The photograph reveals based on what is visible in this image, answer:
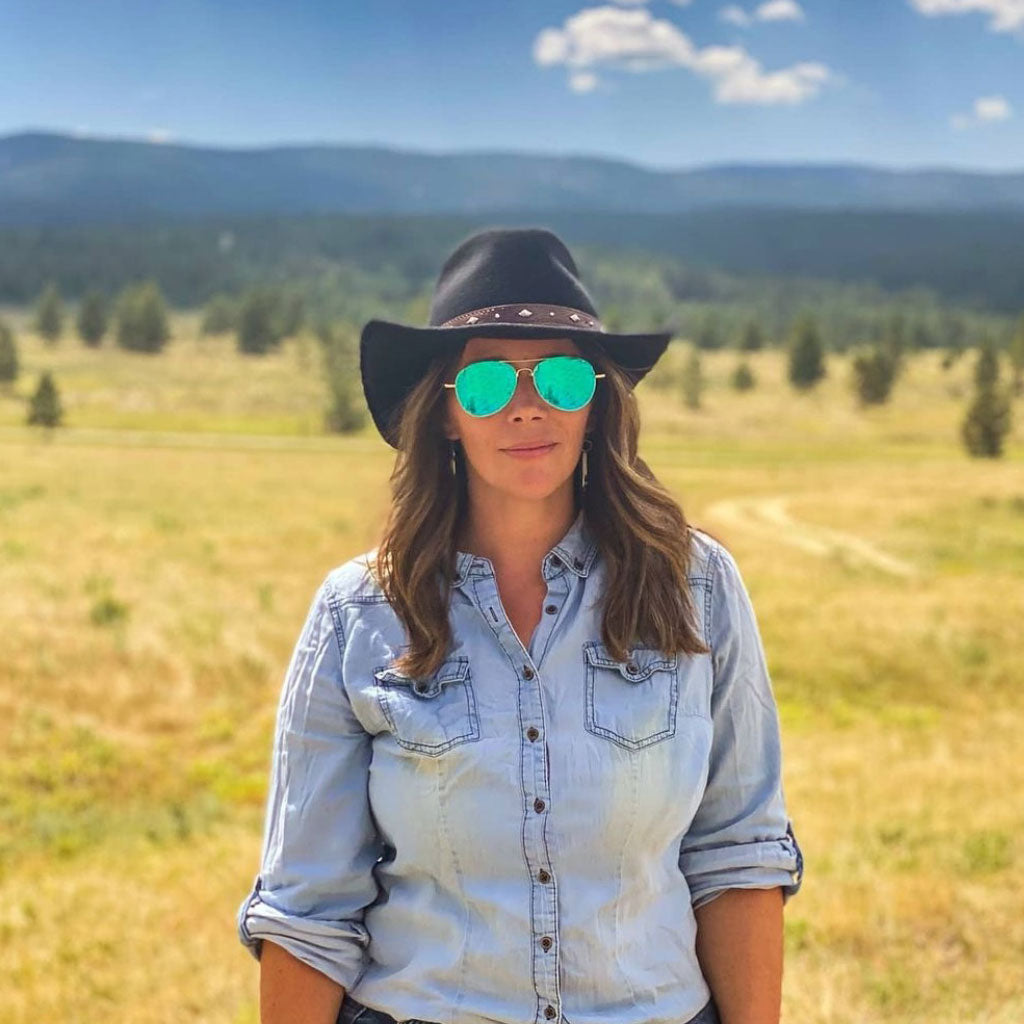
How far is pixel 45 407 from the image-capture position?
5978 cm

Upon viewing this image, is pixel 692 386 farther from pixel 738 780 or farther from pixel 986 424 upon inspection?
pixel 738 780

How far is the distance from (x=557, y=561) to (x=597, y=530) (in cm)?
13

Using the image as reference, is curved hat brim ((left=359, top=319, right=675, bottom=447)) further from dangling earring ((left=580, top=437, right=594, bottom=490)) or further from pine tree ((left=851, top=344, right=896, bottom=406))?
pine tree ((left=851, top=344, right=896, bottom=406))

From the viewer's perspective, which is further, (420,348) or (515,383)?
(420,348)

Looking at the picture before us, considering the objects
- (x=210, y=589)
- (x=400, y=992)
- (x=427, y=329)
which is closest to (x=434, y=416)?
(x=427, y=329)

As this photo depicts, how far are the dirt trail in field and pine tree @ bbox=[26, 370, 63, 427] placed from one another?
3814 cm

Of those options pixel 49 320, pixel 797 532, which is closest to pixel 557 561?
pixel 797 532

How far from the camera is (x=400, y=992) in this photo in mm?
2357

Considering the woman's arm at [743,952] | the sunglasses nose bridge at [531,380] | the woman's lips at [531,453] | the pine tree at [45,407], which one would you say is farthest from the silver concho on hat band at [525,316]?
the pine tree at [45,407]

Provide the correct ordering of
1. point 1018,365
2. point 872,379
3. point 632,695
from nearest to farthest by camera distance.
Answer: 1. point 632,695
2. point 872,379
3. point 1018,365

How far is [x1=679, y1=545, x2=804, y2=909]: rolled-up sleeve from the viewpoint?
8.21ft

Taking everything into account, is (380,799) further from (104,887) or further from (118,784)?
(118,784)

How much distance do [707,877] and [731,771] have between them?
237 mm

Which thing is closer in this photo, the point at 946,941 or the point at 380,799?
the point at 380,799
